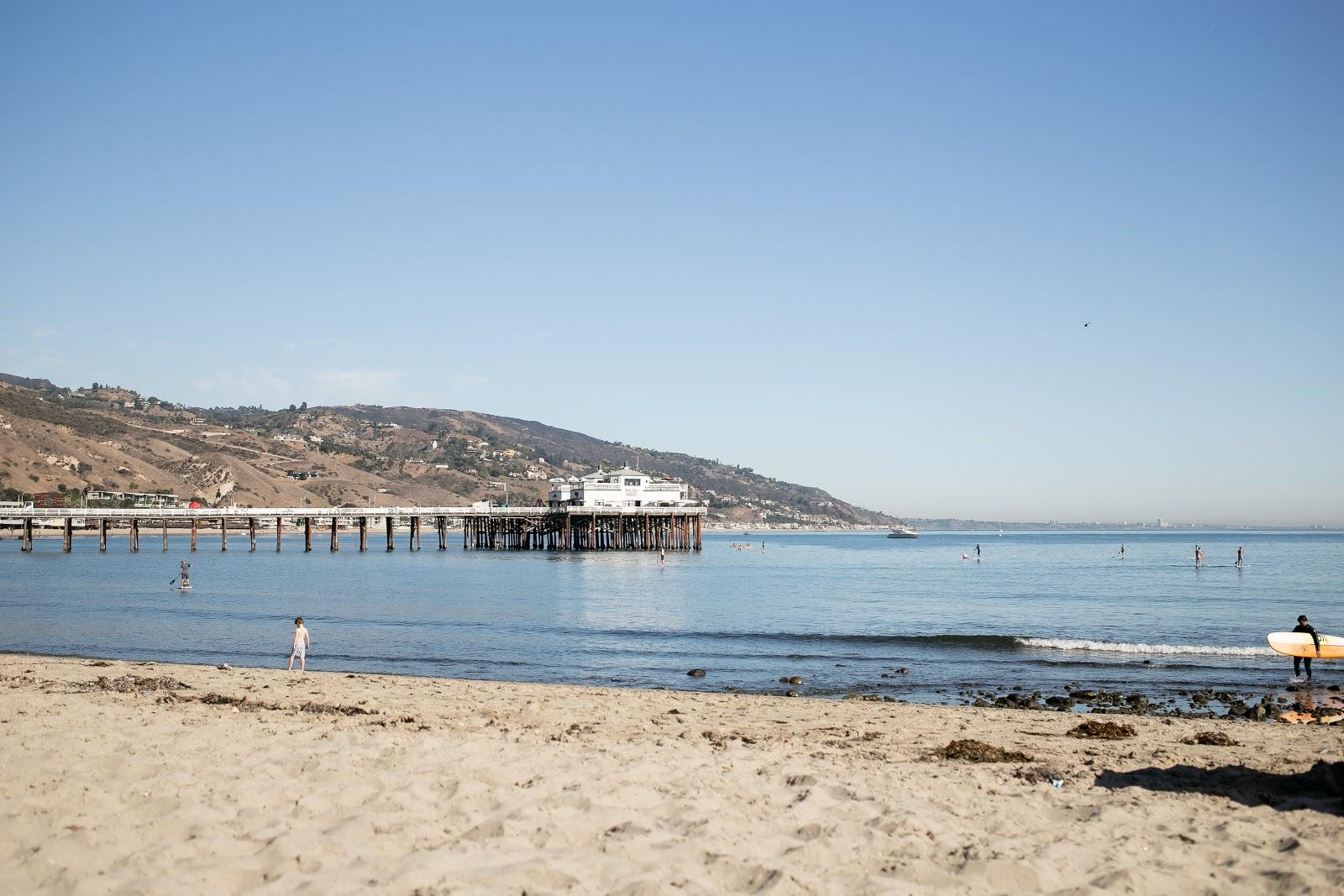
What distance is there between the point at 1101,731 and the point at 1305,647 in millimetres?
9648

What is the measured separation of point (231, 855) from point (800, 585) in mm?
47628

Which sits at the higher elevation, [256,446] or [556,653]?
[256,446]

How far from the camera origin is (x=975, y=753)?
11422mm

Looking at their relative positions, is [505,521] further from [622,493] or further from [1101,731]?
[1101,731]

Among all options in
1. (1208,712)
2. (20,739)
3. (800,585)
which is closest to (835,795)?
(20,739)

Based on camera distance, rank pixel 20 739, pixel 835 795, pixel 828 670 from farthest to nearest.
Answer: pixel 828 670
pixel 20 739
pixel 835 795

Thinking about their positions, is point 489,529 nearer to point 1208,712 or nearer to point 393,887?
point 1208,712

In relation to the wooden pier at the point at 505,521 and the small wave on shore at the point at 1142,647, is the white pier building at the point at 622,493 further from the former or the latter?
the small wave on shore at the point at 1142,647

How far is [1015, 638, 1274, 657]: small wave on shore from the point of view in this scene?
992 inches

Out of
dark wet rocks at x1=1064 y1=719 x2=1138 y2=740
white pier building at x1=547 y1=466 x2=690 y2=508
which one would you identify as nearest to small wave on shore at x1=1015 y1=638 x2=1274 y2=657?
dark wet rocks at x1=1064 y1=719 x2=1138 y2=740

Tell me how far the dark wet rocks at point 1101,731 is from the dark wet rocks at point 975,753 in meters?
2.20

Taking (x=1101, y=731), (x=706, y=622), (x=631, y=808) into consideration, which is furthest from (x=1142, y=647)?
(x=631, y=808)

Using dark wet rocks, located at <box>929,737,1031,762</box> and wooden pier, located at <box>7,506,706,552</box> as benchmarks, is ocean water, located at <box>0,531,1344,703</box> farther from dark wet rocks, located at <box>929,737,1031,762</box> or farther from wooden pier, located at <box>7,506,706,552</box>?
wooden pier, located at <box>7,506,706,552</box>

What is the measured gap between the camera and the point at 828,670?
23.0 m
